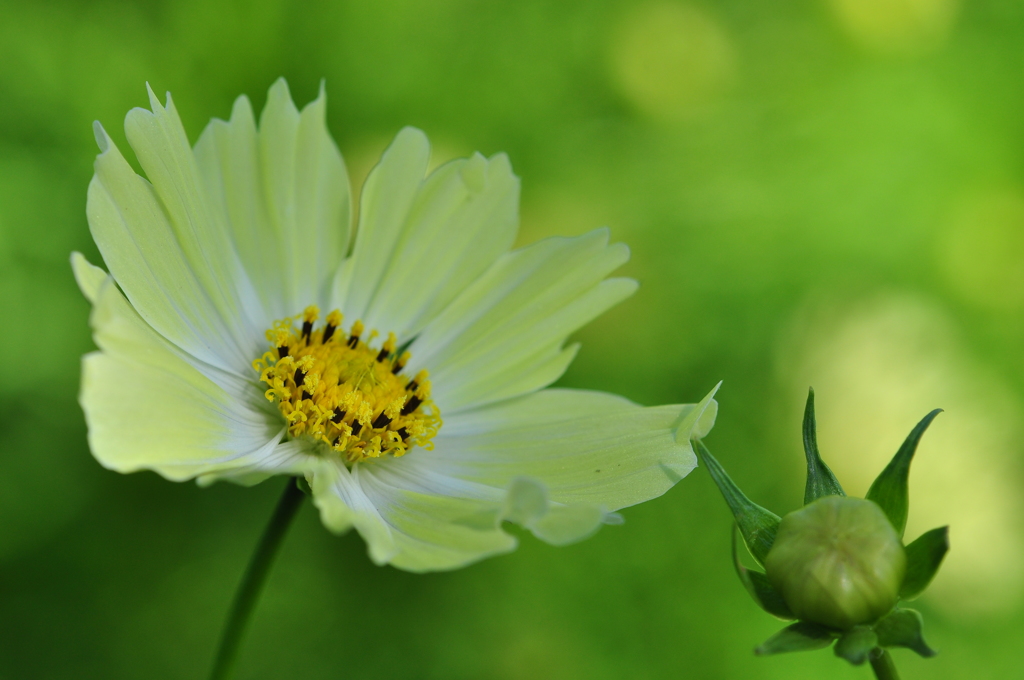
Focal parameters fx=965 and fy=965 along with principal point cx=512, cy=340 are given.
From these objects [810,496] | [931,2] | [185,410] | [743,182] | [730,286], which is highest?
[931,2]

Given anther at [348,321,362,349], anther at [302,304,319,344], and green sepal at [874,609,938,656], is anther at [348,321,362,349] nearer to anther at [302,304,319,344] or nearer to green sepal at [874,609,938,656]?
anther at [302,304,319,344]

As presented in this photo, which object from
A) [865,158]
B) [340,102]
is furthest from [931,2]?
[340,102]

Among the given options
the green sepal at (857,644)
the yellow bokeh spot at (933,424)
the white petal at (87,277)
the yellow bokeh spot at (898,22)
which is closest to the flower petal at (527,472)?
the green sepal at (857,644)

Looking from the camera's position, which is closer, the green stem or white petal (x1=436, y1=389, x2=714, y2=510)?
the green stem

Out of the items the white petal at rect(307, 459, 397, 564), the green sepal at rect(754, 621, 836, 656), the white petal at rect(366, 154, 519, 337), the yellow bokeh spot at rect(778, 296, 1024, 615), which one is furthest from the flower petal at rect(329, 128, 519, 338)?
the yellow bokeh spot at rect(778, 296, 1024, 615)

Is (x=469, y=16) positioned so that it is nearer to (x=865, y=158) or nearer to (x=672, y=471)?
(x=865, y=158)

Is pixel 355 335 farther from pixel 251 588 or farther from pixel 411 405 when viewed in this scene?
pixel 251 588
